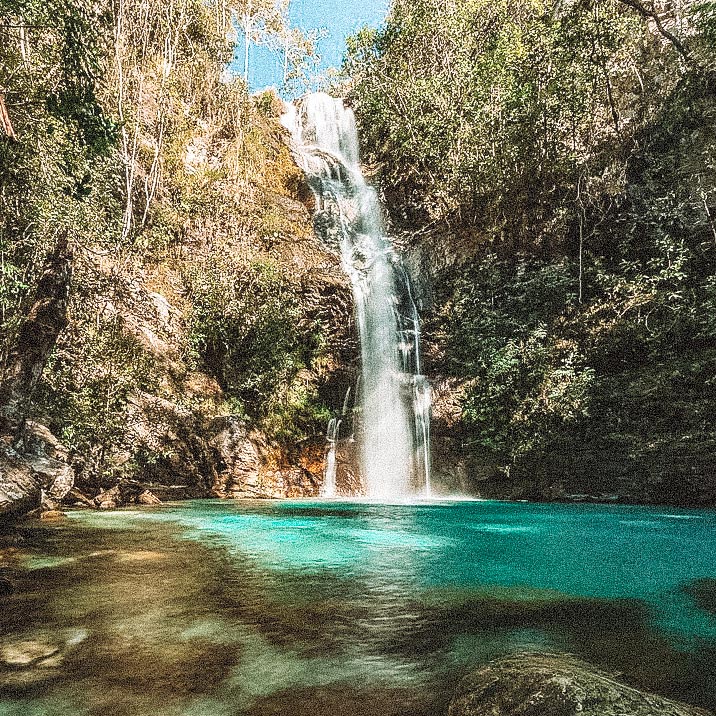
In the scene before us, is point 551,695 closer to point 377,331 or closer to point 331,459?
point 331,459

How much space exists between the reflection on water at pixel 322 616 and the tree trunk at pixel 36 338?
1.67 metres

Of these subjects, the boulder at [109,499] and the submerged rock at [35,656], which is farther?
the boulder at [109,499]

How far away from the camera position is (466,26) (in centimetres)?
1588

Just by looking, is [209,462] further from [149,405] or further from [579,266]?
[579,266]

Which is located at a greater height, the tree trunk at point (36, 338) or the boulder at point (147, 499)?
the tree trunk at point (36, 338)

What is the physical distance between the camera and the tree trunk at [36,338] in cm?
593

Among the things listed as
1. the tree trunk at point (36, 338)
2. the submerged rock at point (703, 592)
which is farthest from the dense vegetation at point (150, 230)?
the submerged rock at point (703, 592)

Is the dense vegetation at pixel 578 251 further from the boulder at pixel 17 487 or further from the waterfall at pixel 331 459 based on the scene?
the boulder at pixel 17 487

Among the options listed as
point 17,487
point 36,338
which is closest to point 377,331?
point 36,338

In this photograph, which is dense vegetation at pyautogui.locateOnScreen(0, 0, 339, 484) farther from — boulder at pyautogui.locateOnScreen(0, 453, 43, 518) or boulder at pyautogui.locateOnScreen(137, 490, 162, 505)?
boulder at pyautogui.locateOnScreen(0, 453, 43, 518)

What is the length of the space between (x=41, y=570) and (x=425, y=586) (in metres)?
3.35

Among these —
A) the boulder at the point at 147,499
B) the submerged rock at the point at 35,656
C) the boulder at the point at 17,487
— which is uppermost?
the boulder at the point at 17,487

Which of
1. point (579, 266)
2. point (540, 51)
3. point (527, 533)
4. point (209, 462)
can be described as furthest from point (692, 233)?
point (209, 462)

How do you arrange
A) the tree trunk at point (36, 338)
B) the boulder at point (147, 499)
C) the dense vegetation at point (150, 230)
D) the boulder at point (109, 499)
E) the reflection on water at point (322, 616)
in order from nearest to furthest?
the reflection on water at point (322, 616) → the tree trunk at point (36, 338) → the dense vegetation at point (150, 230) → the boulder at point (109, 499) → the boulder at point (147, 499)
